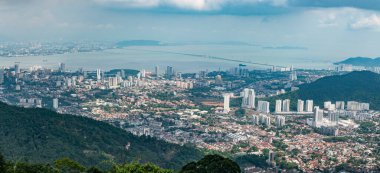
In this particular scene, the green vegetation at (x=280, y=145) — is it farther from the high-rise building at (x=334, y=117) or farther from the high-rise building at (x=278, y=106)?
the high-rise building at (x=278, y=106)

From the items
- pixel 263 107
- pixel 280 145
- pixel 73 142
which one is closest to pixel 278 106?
pixel 263 107

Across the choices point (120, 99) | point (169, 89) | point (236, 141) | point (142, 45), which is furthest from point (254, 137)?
point (142, 45)

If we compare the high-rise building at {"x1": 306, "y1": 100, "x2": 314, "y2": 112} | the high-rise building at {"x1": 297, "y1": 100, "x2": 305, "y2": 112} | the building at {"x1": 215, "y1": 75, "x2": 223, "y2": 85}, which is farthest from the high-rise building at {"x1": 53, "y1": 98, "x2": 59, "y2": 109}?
the building at {"x1": 215, "y1": 75, "x2": 223, "y2": 85}

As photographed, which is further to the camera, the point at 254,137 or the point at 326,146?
the point at 254,137

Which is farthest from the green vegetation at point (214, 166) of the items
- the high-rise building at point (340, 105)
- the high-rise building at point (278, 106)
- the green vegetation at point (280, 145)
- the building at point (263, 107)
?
the high-rise building at point (340, 105)

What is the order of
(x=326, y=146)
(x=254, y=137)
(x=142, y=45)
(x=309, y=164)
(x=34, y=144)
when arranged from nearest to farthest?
(x=34, y=144)
(x=309, y=164)
(x=326, y=146)
(x=254, y=137)
(x=142, y=45)

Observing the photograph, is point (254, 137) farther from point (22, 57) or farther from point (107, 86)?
point (22, 57)

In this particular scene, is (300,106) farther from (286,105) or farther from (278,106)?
(278,106)
